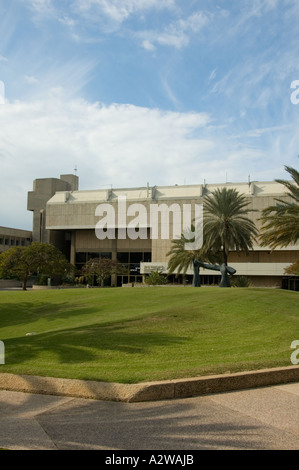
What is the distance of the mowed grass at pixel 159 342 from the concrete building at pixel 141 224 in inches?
1969

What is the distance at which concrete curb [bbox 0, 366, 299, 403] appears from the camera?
662 centimetres

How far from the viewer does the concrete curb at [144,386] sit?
6.62m

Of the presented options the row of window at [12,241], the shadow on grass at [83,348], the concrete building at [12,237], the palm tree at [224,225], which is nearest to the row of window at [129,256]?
the concrete building at [12,237]

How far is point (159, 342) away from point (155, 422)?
4551mm

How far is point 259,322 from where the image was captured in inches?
522

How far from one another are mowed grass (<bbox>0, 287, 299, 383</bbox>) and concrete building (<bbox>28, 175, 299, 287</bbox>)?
5001 cm

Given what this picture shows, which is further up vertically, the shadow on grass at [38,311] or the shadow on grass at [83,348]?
the shadow on grass at [83,348]

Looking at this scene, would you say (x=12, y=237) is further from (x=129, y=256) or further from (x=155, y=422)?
(x=155, y=422)

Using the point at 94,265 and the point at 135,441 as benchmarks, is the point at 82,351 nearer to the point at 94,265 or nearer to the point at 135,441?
the point at 135,441

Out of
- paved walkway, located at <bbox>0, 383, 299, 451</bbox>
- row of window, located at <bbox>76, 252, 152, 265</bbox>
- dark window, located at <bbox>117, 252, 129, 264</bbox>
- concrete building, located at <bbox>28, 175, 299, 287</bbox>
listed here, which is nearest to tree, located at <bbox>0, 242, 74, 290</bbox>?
concrete building, located at <bbox>28, 175, 299, 287</bbox>

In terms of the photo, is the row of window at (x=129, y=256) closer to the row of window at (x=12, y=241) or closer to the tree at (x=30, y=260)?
the row of window at (x=12, y=241)

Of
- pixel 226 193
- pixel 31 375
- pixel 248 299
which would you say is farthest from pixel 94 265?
pixel 31 375

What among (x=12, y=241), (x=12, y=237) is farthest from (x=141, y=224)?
(x=12, y=241)
